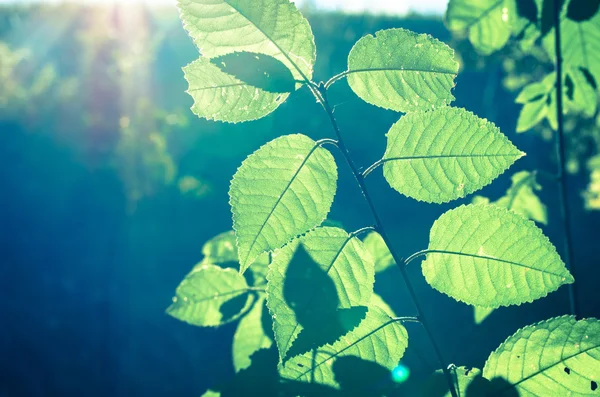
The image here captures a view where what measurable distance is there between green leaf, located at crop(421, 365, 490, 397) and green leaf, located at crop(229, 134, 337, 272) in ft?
0.98

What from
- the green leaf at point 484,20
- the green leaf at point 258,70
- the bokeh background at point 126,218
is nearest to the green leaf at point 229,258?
the green leaf at point 258,70

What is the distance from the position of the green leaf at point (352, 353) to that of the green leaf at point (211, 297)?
1.04ft

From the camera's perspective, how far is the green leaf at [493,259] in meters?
0.59

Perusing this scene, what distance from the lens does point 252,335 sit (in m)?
0.93

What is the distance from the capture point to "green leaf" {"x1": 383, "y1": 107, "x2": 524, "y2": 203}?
59 cm

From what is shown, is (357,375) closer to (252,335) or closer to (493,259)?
(493,259)

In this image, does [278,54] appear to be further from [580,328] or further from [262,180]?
[580,328]

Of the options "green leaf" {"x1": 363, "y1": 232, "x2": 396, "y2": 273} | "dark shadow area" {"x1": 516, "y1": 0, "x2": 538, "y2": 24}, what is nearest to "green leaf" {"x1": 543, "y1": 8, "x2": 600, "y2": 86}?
"dark shadow area" {"x1": 516, "y1": 0, "x2": 538, "y2": 24}

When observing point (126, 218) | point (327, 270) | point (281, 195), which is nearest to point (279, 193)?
point (281, 195)

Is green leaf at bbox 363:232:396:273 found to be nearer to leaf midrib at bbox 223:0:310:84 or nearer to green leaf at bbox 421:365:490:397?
green leaf at bbox 421:365:490:397

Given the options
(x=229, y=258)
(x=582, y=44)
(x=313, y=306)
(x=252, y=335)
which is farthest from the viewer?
(x=582, y=44)

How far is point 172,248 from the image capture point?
8961 millimetres

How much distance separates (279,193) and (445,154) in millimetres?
243

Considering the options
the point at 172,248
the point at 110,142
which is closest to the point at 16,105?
the point at 110,142
